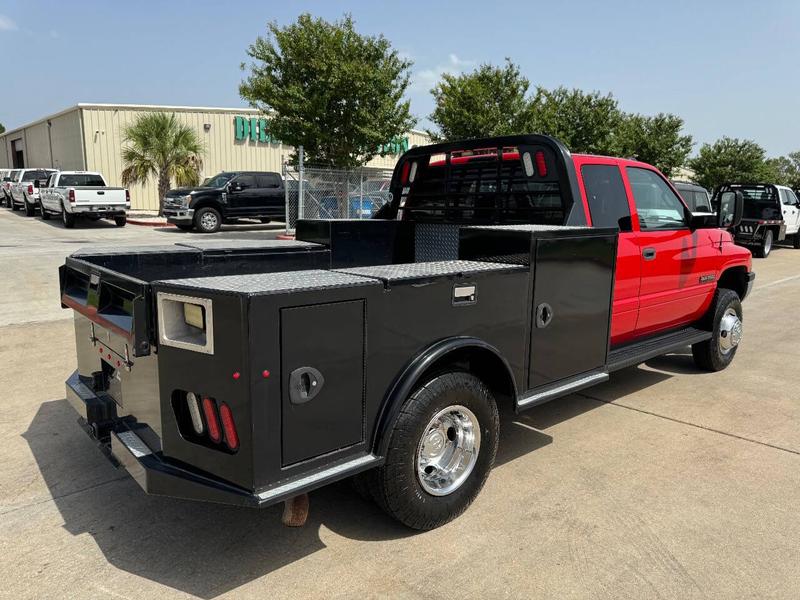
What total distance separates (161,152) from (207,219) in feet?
23.1

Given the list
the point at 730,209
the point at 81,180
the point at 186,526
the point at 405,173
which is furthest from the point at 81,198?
the point at 730,209

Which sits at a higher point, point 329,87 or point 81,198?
point 329,87

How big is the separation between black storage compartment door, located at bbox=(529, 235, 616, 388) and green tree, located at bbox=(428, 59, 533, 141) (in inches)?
668

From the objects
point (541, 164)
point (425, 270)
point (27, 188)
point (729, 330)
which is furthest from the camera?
point (27, 188)

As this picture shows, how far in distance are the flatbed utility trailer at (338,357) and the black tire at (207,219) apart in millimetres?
17258

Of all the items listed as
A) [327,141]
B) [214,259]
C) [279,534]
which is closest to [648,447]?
[279,534]

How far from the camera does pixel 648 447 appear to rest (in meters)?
4.44

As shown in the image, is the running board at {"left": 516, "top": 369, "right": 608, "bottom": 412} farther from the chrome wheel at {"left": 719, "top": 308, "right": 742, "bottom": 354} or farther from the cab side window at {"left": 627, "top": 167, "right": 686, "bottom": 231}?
the chrome wheel at {"left": 719, "top": 308, "right": 742, "bottom": 354}

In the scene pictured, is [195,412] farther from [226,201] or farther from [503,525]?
[226,201]

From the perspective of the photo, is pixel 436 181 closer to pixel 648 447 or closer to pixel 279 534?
pixel 648 447

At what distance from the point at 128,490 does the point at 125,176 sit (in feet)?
85.1

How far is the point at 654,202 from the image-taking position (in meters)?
5.20

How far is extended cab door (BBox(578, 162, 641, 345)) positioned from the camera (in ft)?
15.0

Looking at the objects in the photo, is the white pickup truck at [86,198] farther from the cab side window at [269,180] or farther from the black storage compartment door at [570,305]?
the black storage compartment door at [570,305]
